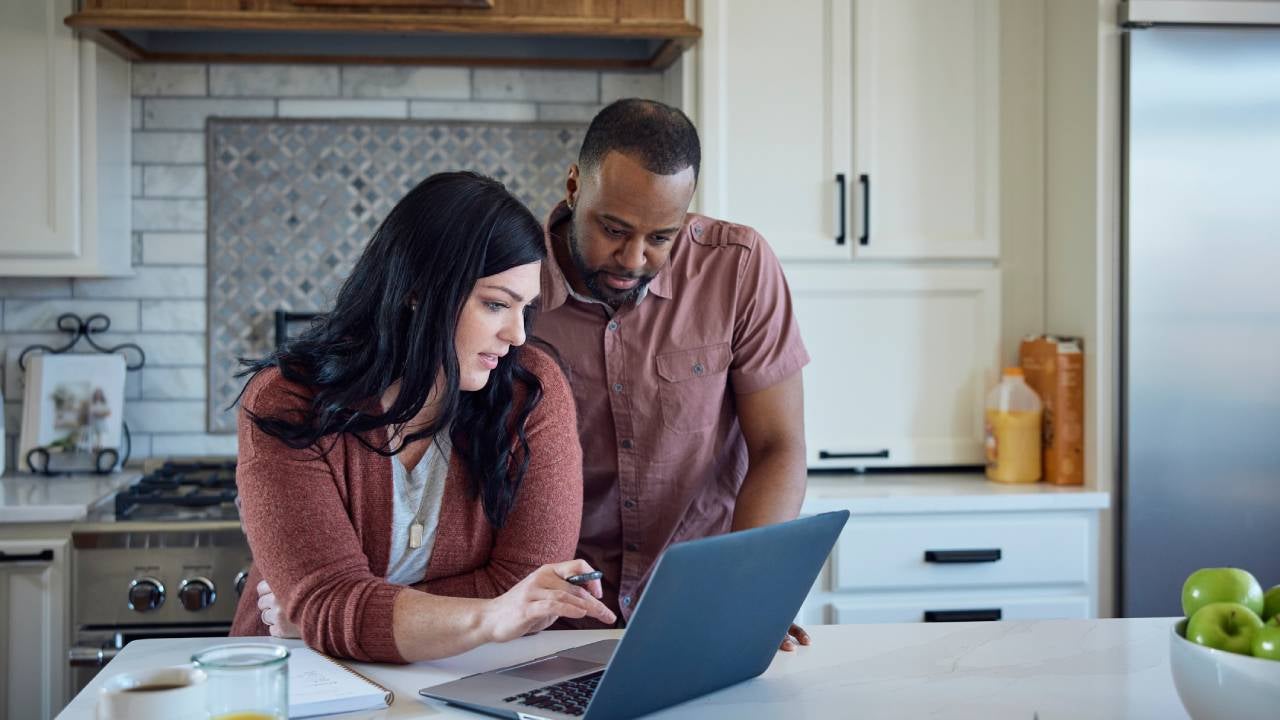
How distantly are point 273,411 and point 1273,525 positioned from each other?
2.39m

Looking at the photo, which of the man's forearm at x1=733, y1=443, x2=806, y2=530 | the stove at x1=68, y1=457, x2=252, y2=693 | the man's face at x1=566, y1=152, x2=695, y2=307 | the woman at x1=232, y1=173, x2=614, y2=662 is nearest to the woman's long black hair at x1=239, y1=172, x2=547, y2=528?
the woman at x1=232, y1=173, x2=614, y2=662

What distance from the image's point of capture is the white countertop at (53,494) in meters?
2.73

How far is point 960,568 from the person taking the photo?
2.89 m

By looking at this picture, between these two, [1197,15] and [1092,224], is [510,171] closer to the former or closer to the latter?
[1092,224]

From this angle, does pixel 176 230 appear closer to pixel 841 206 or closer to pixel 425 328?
pixel 841 206

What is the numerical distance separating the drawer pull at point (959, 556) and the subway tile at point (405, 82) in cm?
172

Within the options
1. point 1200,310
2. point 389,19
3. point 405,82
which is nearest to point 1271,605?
point 1200,310

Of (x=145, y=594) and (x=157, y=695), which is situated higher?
(x=157, y=695)

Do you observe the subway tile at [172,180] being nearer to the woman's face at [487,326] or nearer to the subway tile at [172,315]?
the subway tile at [172,315]

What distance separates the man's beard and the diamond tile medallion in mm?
1428

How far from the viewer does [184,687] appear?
1.10 meters

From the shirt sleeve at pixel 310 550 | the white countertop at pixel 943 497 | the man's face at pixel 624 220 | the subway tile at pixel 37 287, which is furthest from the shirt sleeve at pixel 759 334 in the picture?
the subway tile at pixel 37 287

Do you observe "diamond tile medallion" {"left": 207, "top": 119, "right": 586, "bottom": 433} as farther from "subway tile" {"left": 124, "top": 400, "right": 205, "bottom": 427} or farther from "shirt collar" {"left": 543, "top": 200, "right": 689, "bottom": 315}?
"shirt collar" {"left": 543, "top": 200, "right": 689, "bottom": 315}

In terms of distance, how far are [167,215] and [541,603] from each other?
233cm
